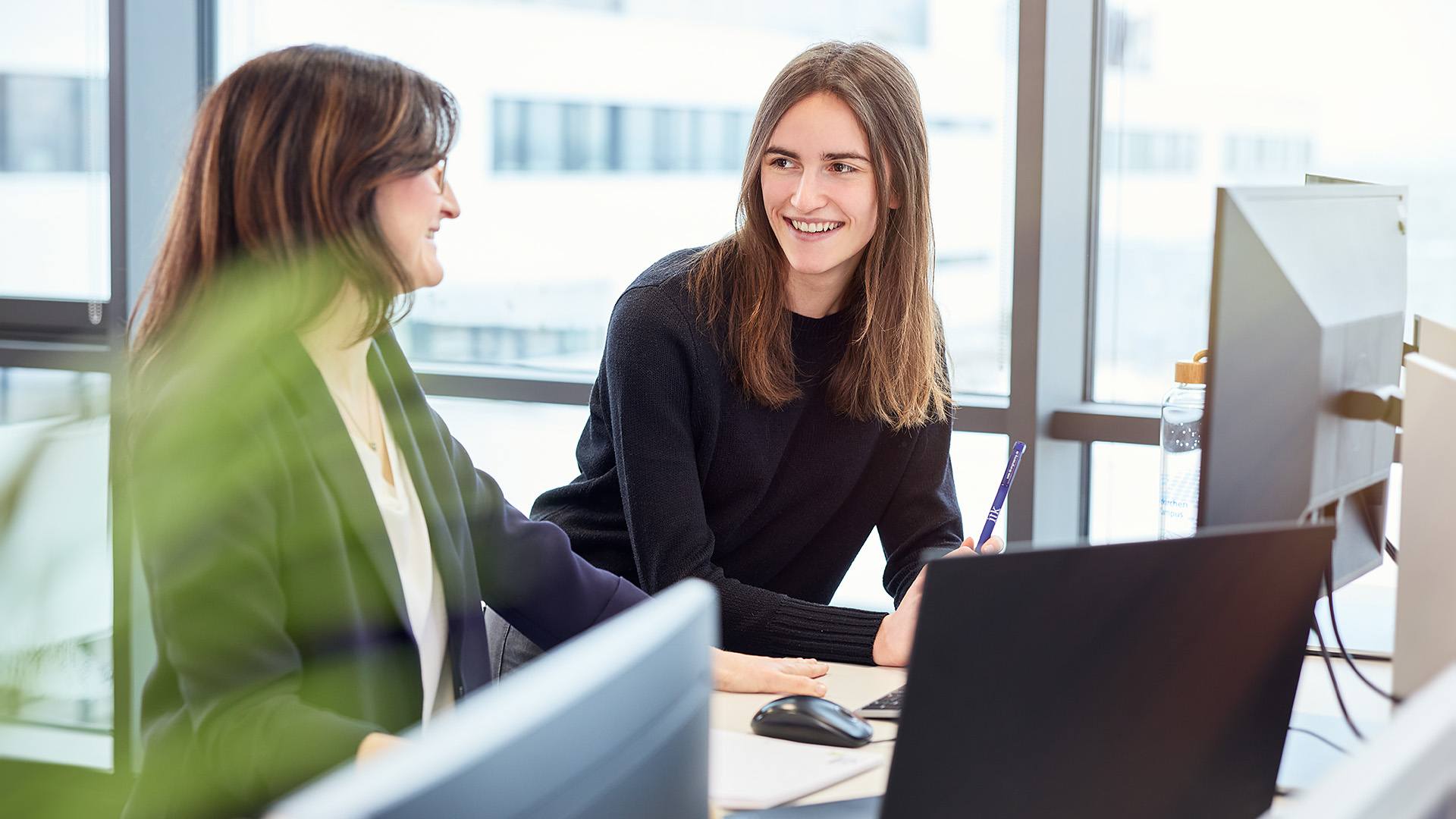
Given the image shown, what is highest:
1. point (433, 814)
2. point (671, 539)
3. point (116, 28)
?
point (116, 28)

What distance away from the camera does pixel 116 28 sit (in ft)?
9.12

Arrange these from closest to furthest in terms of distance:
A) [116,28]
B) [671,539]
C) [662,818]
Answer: [662,818] → [671,539] → [116,28]

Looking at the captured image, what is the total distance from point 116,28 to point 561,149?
0.98 m

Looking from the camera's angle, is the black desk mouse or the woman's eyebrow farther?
the woman's eyebrow

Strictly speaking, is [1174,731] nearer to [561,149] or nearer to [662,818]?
[662,818]

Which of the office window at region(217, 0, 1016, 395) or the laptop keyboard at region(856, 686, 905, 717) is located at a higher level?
the office window at region(217, 0, 1016, 395)

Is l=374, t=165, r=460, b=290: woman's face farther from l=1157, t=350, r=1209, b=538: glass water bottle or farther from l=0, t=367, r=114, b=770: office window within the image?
l=1157, t=350, r=1209, b=538: glass water bottle

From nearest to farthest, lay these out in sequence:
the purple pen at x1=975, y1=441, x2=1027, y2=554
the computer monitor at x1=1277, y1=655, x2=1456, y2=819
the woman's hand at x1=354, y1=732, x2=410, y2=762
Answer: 1. the computer monitor at x1=1277, y1=655, x2=1456, y2=819
2. the woman's hand at x1=354, y1=732, x2=410, y2=762
3. the purple pen at x1=975, y1=441, x2=1027, y2=554

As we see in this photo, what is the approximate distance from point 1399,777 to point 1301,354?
782 millimetres

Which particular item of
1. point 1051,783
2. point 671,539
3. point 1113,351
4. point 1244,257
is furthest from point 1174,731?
point 1113,351

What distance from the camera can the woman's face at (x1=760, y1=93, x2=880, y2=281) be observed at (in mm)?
1786

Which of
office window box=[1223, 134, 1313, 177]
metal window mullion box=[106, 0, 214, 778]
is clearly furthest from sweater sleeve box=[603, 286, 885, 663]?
metal window mullion box=[106, 0, 214, 778]

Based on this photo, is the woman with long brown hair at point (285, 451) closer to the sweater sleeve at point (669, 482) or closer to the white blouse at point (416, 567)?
the white blouse at point (416, 567)

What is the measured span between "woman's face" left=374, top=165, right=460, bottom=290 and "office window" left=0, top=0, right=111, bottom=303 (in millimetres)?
1878
